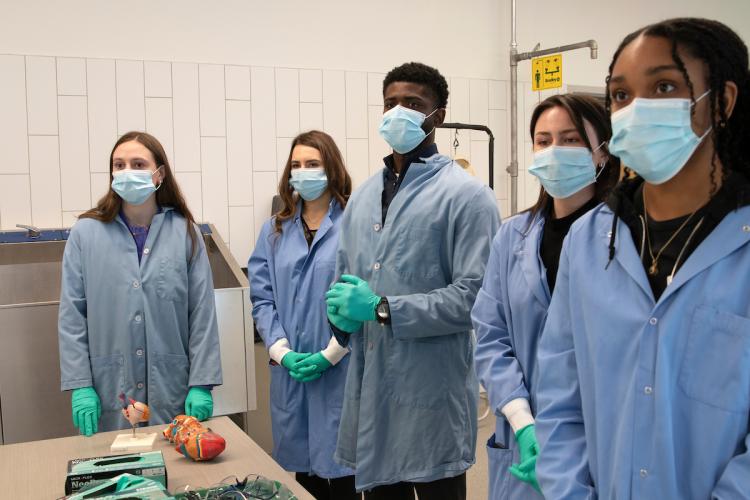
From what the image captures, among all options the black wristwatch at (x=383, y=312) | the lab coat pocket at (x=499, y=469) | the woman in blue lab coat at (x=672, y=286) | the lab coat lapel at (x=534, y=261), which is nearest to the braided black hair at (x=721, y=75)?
the woman in blue lab coat at (x=672, y=286)

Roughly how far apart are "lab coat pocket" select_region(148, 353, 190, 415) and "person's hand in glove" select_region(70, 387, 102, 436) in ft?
0.50

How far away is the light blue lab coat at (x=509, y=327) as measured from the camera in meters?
1.53

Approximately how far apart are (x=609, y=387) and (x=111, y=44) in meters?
3.02

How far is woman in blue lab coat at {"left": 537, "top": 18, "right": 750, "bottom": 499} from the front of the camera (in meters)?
0.96

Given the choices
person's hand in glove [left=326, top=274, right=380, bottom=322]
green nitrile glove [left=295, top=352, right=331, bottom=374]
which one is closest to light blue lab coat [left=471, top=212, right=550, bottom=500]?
person's hand in glove [left=326, top=274, right=380, bottom=322]

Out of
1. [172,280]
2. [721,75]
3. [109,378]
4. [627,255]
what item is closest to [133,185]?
[172,280]

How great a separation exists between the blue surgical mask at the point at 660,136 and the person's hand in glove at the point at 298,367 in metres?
1.40

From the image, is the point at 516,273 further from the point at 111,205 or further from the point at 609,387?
the point at 111,205

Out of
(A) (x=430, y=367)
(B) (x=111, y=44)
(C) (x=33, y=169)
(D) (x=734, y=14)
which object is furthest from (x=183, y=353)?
(D) (x=734, y=14)

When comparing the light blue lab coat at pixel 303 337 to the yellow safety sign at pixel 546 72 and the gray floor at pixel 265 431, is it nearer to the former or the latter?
the gray floor at pixel 265 431

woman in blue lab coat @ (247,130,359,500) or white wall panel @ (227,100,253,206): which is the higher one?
white wall panel @ (227,100,253,206)

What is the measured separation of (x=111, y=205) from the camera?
218 cm

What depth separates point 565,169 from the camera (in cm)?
160

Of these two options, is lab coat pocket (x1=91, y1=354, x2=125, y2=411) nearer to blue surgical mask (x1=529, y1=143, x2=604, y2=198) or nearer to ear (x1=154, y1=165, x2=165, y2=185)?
ear (x1=154, y1=165, x2=165, y2=185)
